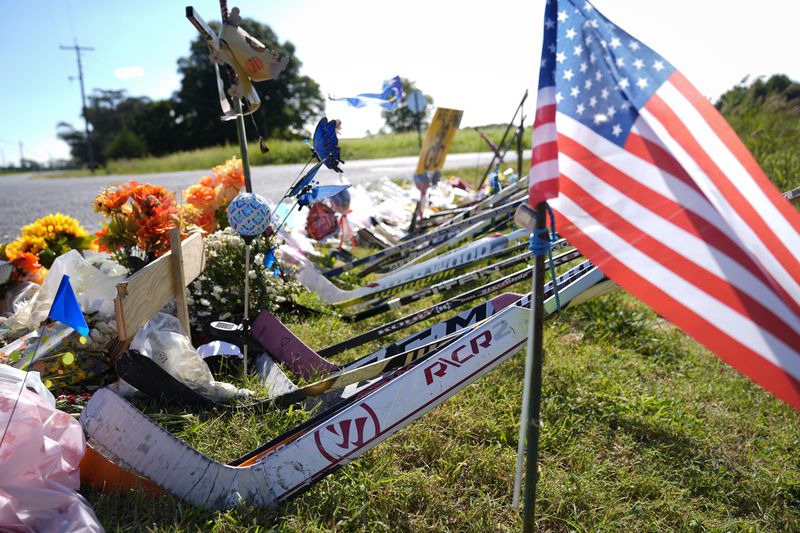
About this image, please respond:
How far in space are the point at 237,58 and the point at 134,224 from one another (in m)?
1.07

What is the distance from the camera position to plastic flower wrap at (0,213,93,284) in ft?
10.3

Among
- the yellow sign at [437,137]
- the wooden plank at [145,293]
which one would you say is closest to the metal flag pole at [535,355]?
the wooden plank at [145,293]

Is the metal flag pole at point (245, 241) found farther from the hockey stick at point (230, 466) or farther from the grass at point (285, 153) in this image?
the grass at point (285, 153)

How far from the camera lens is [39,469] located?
1.61 metres

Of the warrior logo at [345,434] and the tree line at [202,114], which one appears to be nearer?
the warrior logo at [345,434]

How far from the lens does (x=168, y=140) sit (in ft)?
152

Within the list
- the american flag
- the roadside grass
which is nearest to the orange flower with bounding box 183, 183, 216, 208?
the roadside grass

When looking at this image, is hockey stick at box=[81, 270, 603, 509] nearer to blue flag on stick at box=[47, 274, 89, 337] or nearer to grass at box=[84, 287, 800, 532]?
grass at box=[84, 287, 800, 532]

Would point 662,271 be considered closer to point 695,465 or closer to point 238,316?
point 695,465

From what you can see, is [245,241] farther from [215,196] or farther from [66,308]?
[215,196]

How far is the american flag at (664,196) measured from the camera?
4.16 feet

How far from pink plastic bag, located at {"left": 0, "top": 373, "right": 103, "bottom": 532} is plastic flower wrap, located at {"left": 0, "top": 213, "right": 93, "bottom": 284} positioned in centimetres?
169

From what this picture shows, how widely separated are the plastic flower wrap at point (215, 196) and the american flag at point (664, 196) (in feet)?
9.51

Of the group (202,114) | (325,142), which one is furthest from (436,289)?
(202,114)
